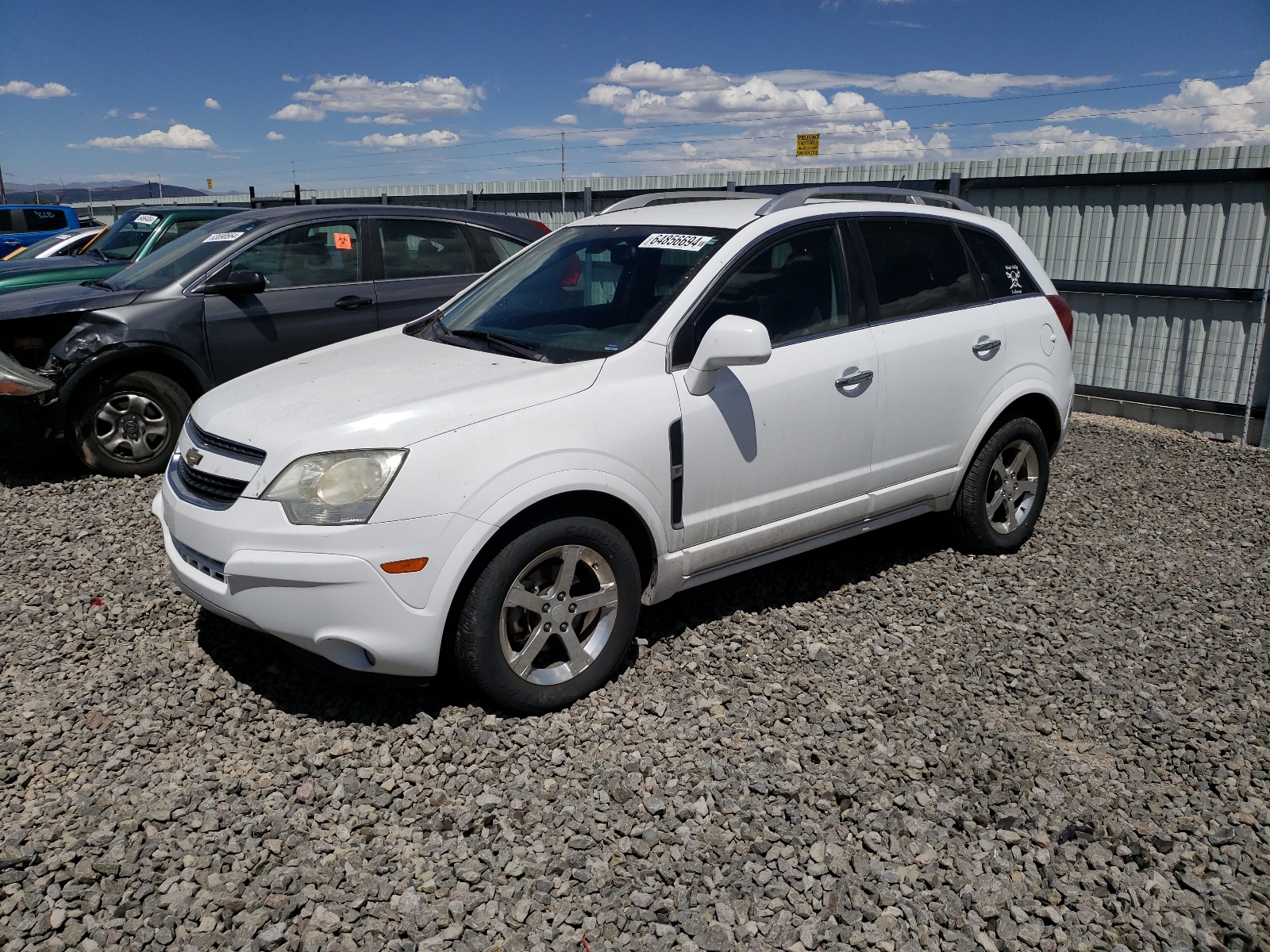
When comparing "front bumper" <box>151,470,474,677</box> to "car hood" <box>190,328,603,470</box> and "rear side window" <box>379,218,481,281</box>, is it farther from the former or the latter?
"rear side window" <box>379,218,481,281</box>

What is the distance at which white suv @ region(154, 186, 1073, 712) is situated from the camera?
330 cm

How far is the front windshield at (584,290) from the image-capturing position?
13.2 feet

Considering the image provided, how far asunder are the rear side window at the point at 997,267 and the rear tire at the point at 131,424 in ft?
17.1

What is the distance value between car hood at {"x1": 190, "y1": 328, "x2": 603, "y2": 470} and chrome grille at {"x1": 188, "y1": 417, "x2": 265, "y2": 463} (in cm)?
2

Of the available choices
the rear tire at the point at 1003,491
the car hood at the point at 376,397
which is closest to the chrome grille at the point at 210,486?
the car hood at the point at 376,397

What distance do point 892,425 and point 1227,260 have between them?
5739 millimetres

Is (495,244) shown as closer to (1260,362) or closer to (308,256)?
(308,256)

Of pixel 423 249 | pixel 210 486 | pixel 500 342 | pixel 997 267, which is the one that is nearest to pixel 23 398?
pixel 423 249

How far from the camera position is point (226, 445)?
362 centimetres

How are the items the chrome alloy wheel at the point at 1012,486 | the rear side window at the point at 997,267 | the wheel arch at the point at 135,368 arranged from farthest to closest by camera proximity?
the wheel arch at the point at 135,368 < the chrome alloy wheel at the point at 1012,486 < the rear side window at the point at 997,267

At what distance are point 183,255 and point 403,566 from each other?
16.3 ft

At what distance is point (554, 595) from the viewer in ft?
11.9

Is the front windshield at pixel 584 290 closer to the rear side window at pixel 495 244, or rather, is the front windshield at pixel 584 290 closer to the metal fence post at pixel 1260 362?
the rear side window at pixel 495 244

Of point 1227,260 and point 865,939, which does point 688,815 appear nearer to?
point 865,939
